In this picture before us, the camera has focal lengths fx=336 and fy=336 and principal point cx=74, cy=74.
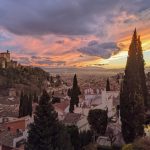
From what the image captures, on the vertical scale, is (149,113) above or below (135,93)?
below

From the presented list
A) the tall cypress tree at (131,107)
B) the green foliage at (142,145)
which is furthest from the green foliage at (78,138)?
the green foliage at (142,145)

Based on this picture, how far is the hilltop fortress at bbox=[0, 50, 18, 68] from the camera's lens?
146m

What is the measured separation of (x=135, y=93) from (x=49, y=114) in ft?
26.9

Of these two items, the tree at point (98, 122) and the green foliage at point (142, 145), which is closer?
the green foliage at point (142, 145)

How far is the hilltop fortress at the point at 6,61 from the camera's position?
14550cm

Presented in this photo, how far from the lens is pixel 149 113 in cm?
3600

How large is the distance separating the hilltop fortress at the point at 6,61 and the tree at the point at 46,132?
120591 mm

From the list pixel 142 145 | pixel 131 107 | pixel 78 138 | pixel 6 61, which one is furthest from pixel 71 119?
pixel 6 61

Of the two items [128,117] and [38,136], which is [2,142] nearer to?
[38,136]

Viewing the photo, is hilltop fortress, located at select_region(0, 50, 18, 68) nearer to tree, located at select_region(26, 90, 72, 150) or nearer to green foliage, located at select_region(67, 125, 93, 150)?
green foliage, located at select_region(67, 125, 93, 150)

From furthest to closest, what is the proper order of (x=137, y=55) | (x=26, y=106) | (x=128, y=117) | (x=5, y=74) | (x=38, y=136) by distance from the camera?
(x=5, y=74) → (x=26, y=106) → (x=137, y=55) → (x=128, y=117) → (x=38, y=136)

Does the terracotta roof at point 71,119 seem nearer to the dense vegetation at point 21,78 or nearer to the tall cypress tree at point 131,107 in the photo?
the tall cypress tree at point 131,107

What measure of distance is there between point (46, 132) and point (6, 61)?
13010 cm

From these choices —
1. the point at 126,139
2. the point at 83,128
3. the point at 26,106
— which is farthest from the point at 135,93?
the point at 26,106
